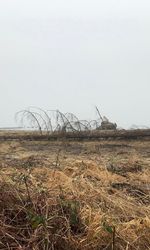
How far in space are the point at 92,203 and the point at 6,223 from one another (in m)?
1.13

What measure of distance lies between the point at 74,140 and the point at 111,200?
400 inches

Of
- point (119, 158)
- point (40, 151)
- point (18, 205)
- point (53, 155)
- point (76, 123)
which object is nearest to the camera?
point (18, 205)

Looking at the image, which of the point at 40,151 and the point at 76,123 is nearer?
the point at 40,151

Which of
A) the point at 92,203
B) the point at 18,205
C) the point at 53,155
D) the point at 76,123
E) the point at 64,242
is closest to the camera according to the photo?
the point at 64,242

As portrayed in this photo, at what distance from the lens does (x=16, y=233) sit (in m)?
5.34

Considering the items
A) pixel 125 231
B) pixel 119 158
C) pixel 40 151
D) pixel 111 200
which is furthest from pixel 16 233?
pixel 40 151

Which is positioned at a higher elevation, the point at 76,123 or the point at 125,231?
the point at 76,123

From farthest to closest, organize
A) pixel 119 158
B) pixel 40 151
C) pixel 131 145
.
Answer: pixel 131 145
pixel 40 151
pixel 119 158

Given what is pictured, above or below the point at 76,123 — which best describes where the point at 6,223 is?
below

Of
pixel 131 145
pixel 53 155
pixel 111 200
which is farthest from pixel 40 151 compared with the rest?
pixel 111 200

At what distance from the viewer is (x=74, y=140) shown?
16.7m

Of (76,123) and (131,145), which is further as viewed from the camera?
(76,123)

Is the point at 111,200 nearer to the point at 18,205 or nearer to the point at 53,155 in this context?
the point at 18,205

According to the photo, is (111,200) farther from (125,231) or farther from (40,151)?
(40,151)
